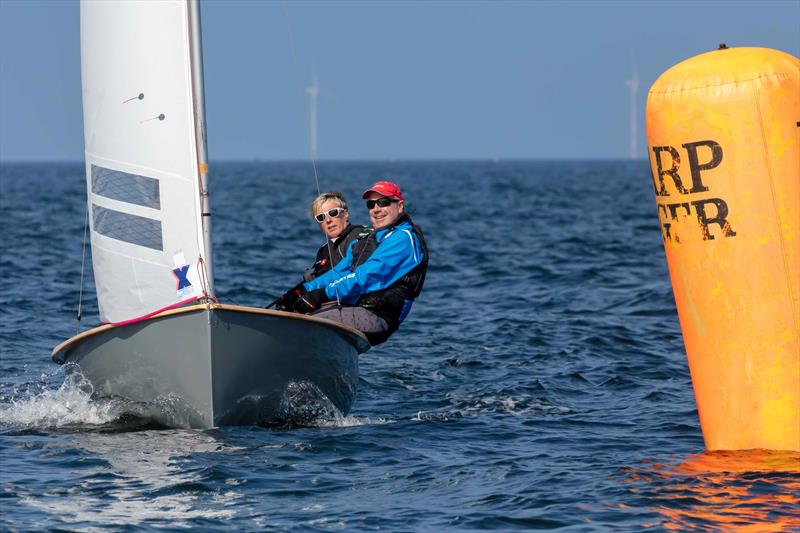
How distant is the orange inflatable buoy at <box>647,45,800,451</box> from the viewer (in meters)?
6.94

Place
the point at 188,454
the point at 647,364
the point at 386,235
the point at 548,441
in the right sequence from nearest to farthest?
the point at 188,454
the point at 548,441
the point at 386,235
the point at 647,364

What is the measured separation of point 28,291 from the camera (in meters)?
16.5

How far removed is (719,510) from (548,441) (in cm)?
205

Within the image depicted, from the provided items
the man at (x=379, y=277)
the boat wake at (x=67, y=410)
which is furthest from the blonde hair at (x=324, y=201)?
the boat wake at (x=67, y=410)

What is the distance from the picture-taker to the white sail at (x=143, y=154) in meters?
8.41

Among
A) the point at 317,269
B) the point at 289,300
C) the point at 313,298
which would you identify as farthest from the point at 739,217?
the point at 317,269

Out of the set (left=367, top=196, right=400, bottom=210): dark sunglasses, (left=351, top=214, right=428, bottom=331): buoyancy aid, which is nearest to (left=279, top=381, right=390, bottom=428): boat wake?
(left=351, top=214, right=428, bottom=331): buoyancy aid

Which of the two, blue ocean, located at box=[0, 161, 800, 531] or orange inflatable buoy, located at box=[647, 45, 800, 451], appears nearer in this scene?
blue ocean, located at box=[0, 161, 800, 531]

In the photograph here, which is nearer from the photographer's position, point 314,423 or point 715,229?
point 715,229

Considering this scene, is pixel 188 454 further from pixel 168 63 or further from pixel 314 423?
pixel 168 63

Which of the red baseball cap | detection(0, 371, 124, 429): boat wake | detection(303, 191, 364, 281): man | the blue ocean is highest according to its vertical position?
the red baseball cap

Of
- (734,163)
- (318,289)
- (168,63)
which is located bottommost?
(318,289)

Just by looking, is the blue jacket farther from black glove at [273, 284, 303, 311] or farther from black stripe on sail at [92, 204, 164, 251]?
black stripe on sail at [92, 204, 164, 251]

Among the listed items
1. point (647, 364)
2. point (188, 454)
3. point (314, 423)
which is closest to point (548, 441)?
point (314, 423)
